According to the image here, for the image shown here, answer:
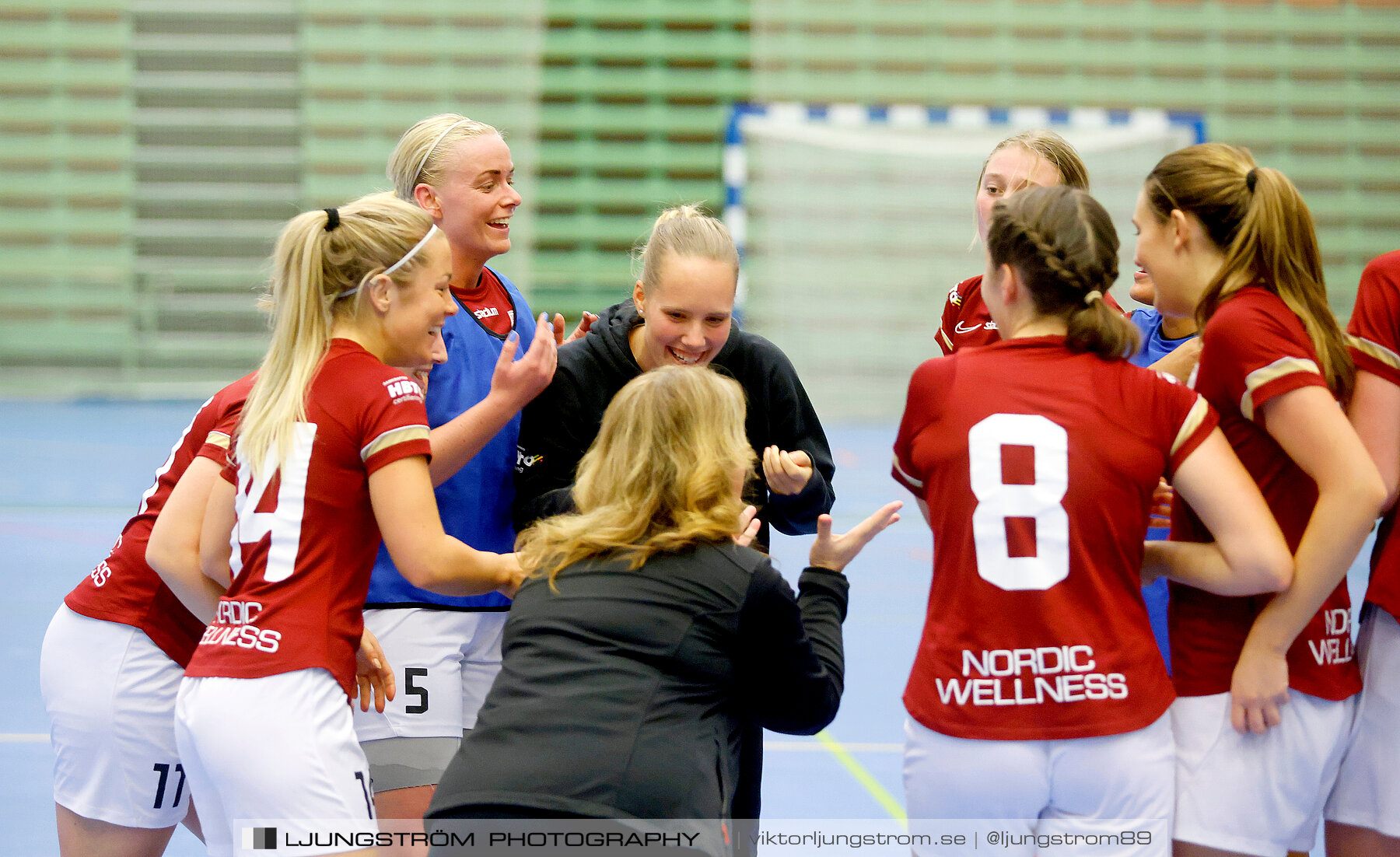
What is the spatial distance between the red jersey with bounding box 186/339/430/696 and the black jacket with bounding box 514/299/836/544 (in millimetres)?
537

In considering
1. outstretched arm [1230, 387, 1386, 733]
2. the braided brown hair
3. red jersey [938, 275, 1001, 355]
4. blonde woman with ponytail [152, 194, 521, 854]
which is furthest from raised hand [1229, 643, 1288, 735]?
blonde woman with ponytail [152, 194, 521, 854]

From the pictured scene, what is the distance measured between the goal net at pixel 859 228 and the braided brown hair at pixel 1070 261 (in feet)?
29.5

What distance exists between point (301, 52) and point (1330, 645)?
1306 centimetres

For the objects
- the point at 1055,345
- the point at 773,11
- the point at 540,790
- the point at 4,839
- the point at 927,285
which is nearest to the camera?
the point at 540,790

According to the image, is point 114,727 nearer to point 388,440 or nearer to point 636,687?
point 388,440

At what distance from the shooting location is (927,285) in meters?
11.6

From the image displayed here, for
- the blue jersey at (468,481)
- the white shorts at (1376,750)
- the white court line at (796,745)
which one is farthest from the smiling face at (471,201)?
the white court line at (796,745)

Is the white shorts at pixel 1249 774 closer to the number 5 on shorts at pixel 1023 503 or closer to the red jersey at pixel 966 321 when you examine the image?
the number 5 on shorts at pixel 1023 503

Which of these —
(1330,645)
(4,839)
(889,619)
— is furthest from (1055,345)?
(889,619)

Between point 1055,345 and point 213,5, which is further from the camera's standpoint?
point 213,5

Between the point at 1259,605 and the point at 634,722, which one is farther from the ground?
the point at 1259,605

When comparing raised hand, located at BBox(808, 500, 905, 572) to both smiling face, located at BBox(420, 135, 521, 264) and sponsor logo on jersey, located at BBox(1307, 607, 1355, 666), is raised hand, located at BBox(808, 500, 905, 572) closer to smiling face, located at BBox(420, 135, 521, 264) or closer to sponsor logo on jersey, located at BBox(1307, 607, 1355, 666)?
sponsor logo on jersey, located at BBox(1307, 607, 1355, 666)

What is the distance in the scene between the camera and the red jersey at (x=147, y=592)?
7.39 ft

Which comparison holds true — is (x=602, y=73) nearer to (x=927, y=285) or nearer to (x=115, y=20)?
(x=927, y=285)
